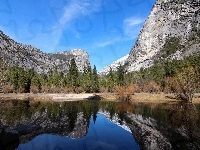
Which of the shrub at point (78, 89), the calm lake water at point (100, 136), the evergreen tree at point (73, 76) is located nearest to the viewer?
the calm lake water at point (100, 136)

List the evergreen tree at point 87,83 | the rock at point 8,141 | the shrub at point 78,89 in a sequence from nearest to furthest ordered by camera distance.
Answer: the rock at point 8,141, the shrub at point 78,89, the evergreen tree at point 87,83

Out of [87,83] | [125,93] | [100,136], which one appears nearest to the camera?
[100,136]

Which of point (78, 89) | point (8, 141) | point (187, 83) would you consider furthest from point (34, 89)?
point (8, 141)

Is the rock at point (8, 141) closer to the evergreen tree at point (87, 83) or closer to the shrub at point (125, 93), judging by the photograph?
the shrub at point (125, 93)

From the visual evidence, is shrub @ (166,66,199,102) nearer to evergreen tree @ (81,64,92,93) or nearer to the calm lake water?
the calm lake water

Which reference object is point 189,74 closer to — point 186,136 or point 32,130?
point 186,136

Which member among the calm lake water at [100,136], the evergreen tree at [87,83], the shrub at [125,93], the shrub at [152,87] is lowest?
the calm lake water at [100,136]

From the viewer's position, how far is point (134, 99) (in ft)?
347

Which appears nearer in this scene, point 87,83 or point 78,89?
point 78,89

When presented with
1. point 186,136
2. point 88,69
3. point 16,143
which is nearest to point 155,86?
point 88,69

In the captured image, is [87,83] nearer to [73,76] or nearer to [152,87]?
[73,76]

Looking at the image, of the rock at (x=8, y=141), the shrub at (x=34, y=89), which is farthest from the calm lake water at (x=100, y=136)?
the shrub at (x=34, y=89)

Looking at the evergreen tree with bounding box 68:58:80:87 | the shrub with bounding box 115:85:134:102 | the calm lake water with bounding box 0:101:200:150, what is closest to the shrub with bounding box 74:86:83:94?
the evergreen tree with bounding box 68:58:80:87

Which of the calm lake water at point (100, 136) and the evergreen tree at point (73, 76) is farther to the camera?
the evergreen tree at point (73, 76)
